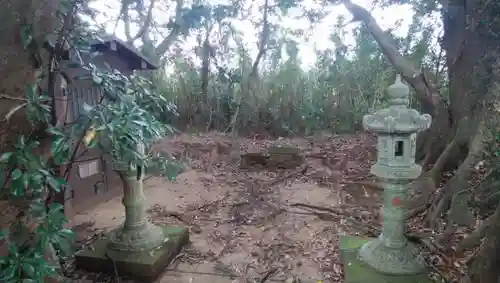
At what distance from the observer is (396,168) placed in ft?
9.39

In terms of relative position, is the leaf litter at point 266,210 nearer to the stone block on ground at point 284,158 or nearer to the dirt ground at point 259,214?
the dirt ground at point 259,214

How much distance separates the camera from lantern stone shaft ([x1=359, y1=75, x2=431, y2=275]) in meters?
2.79

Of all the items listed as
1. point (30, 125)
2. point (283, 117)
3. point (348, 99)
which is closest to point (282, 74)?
point (283, 117)

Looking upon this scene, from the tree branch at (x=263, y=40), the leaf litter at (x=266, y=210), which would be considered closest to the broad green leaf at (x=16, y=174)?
the leaf litter at (x=266, y=210)

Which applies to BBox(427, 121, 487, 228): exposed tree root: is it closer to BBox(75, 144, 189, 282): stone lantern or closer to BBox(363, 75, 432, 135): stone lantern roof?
BBox(363, 75, 432, 135): stone lantern roof

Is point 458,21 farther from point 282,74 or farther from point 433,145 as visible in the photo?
point 282,74

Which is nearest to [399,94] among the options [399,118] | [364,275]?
[399,118]

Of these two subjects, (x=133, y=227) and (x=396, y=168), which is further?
(x=133, y=227)

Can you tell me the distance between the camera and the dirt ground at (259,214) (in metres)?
3.36

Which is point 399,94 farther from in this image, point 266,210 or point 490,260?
point 266,210

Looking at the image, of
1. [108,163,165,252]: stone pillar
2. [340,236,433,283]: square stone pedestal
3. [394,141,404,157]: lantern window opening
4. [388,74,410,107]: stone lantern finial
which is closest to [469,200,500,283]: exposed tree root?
[340,236,433,283]: square stone pedestal

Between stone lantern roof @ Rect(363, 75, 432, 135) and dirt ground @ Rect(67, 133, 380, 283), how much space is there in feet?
4.54

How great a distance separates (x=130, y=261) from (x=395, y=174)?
2.34m

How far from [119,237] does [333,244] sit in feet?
7.24
